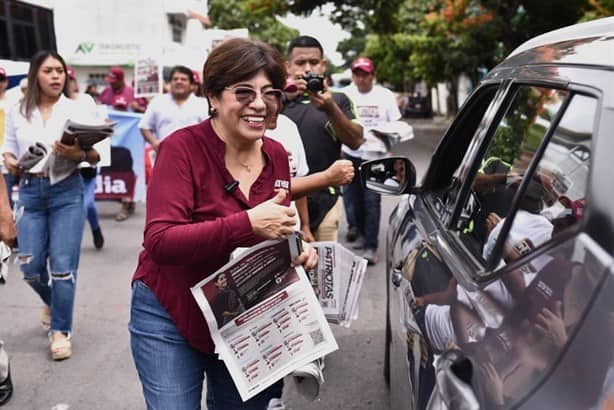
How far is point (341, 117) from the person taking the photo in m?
3.71

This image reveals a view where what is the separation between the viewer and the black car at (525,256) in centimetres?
119

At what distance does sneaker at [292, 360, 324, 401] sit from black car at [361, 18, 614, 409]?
0.91 ft

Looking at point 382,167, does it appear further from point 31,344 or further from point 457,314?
point 31,344

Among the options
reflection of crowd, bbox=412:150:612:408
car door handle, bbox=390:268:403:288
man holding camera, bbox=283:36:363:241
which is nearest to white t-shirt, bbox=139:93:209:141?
man holding camera, bbox=283:36:363:241

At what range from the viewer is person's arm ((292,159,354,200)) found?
2996 mm

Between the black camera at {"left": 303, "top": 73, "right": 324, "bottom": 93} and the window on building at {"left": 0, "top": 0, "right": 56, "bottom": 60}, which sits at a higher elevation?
the window on building at {"left": 0, "top": 0, "right": 56, "bottom": 60}

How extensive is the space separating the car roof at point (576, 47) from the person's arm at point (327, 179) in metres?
0.94

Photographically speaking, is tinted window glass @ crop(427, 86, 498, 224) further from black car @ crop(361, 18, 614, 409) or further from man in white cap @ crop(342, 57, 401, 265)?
man in white cap @ crop(342, 57, 401, 265)

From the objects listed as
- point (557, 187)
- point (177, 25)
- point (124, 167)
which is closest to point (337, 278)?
point (557, 187)

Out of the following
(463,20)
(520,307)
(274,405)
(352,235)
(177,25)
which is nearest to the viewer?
(520,307)

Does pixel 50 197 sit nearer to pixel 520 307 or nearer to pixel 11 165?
pixel 11 165

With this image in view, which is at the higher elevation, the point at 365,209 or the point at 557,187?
the point at 557,187

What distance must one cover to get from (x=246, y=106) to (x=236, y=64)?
13 cm

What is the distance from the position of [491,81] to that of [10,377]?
3.06 meters
